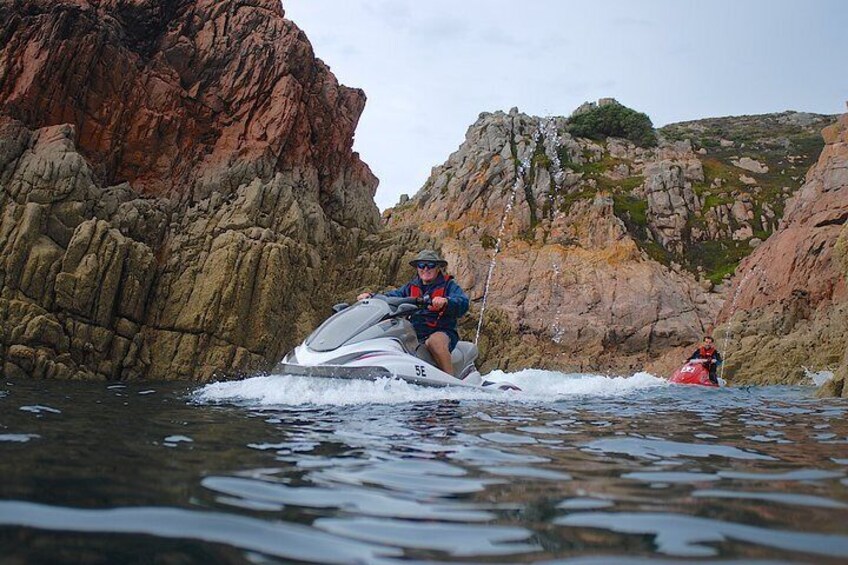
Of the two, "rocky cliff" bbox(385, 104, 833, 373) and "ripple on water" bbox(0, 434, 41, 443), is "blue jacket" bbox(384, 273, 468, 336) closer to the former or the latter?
"ripple on water" bbox(0, 434, 41, 443)

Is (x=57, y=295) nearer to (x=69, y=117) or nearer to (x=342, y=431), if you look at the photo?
(x=69, y=117)

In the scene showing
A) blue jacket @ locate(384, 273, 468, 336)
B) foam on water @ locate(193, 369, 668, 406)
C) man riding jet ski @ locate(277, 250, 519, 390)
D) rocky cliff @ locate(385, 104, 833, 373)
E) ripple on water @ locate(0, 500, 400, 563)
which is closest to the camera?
ripple on water @ locate(0, 500, 400, 563)

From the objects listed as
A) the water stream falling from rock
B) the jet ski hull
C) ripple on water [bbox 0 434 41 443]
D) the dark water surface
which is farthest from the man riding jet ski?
the water stream falling from rock

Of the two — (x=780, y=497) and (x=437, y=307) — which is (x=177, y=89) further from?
(x=780, y=497)

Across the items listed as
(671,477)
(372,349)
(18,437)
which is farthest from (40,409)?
(671,477)

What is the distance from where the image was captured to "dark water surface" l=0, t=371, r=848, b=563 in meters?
2.30

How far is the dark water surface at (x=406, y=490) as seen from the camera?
2.30 m

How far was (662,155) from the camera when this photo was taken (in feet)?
198

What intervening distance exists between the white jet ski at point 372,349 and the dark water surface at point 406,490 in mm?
2282

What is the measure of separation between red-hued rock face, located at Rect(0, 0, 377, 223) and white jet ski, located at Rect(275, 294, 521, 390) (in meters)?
15.9

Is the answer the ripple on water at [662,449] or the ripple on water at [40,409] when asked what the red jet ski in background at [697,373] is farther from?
the ripple on water at [40,409]

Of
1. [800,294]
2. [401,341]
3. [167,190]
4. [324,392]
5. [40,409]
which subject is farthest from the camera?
[800,294]

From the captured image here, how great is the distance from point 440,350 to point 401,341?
772mm

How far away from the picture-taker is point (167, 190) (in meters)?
23.4
